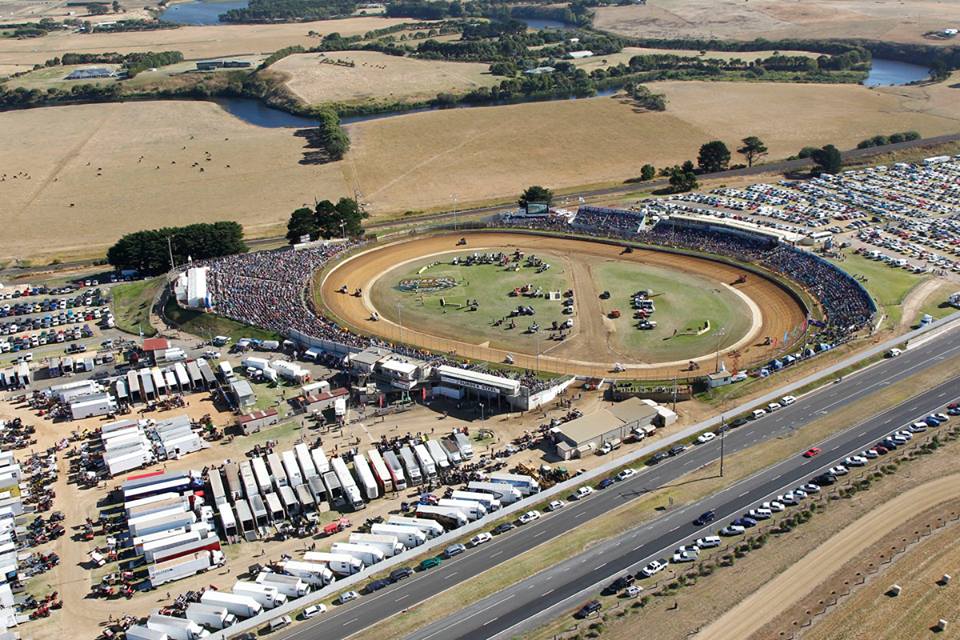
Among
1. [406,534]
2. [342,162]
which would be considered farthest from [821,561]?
[342,162]

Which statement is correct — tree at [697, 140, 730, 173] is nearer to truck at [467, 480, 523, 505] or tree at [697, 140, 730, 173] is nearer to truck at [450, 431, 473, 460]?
truck at [450, 431, 473, 460]

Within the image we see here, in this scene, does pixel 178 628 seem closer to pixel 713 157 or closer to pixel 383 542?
pixel 383 542

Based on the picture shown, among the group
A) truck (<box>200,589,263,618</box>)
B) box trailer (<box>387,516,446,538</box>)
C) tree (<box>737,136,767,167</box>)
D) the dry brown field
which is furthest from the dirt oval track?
tree (<box>737,136,767,167</box>)

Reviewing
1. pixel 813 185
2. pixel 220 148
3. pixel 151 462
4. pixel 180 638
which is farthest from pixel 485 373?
pixel 220 148

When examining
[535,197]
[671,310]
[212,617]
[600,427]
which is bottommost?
[212,617]

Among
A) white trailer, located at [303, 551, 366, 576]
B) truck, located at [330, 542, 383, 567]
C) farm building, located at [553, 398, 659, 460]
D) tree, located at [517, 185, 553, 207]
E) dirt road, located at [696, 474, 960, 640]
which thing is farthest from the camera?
tree, located at [517, 185, 553, 207]
